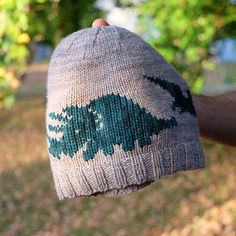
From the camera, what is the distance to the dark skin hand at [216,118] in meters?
1.90

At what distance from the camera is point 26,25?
382 centimetres

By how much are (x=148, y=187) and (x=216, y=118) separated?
11.7ft

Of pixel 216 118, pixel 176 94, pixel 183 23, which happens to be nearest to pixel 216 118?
pixel 216 118

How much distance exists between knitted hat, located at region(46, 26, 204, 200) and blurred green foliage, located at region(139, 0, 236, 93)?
2.60 meters

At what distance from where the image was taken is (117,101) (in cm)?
127

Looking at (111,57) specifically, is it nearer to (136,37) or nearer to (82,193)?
(136,37)

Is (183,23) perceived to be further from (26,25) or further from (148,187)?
(148,187)

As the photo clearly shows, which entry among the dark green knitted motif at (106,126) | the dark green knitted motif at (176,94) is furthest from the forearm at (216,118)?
the dark green knitted motif at (106,126)

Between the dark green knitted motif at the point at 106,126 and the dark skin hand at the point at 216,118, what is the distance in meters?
0.64

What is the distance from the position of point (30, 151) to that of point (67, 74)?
6.17m

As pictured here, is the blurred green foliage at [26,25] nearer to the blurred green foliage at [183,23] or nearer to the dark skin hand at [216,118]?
the blurred green foliage at [183,23]

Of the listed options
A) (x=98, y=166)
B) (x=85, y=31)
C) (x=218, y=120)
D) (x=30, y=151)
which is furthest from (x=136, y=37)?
(x=30, y=151)

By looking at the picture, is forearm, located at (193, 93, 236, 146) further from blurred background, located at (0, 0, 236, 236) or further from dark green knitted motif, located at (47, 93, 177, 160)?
blurred background, located at (0, 0, 236, 236)

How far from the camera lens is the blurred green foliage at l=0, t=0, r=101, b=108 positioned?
3470 millimetres
